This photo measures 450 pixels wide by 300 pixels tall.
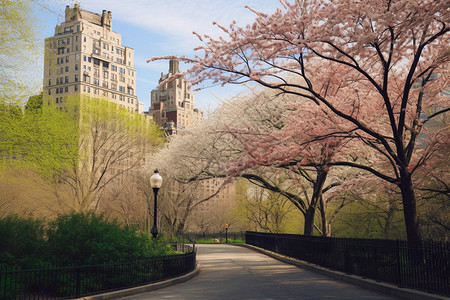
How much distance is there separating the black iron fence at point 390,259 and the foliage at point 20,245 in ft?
30.7

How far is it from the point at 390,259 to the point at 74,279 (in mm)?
8545

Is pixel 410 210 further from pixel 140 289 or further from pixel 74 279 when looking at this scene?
pixel 74 279

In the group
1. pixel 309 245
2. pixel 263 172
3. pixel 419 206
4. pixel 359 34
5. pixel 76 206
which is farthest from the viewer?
pixel 76 206

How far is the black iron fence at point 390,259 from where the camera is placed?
1104 cm

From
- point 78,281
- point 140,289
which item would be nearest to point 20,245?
point 78,281

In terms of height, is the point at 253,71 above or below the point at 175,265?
above

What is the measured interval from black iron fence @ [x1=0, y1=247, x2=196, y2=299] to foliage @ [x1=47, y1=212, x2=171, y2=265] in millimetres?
434

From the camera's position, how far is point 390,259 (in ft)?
44.0

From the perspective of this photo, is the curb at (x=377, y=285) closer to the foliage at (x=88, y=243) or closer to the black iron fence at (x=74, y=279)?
the black iron fence at (x=74, y=279)

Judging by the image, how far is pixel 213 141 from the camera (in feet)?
93.4

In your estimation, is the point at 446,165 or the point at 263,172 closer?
the point at 446,165

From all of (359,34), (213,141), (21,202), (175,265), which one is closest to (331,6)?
(359,34)

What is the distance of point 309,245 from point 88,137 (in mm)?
30187

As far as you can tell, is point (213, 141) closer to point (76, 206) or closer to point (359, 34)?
point (359, 34)
